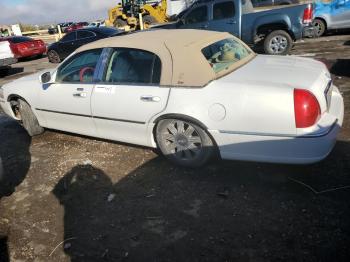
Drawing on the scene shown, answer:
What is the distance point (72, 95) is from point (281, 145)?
2.86 meters

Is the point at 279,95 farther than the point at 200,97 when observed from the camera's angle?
No

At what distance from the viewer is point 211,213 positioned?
12.1 ft

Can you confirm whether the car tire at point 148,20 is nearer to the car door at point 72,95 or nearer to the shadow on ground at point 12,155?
the shadow on ground at point 12,155

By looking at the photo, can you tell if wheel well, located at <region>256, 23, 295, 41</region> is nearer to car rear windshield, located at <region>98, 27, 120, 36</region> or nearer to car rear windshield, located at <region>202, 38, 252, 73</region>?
car rear windshield, located at <region>98, 27, 120, 36</region>

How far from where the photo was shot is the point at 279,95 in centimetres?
363

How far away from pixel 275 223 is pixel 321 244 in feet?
1.46

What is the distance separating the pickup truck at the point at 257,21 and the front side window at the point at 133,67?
7.43 metres

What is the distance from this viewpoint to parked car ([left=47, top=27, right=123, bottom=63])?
15250 mm

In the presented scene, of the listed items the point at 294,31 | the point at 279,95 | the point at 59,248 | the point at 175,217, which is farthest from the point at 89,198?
the point at 294,31

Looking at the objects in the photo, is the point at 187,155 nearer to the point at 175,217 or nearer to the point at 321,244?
the point at 175,217

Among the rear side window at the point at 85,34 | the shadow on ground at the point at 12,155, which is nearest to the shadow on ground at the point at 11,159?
the shadow on ground at the point at 12,155

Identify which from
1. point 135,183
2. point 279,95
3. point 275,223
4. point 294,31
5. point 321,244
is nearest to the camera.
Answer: point 321,244

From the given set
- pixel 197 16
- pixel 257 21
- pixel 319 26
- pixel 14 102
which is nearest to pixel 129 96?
pixel 14 102

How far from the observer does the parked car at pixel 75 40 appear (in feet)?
50.0
